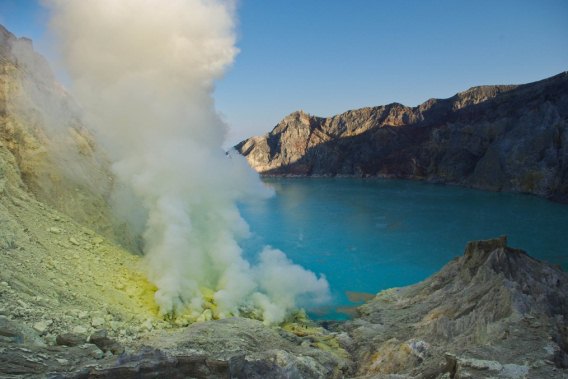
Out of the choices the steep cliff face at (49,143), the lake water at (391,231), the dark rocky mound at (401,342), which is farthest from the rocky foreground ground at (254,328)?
the lake water at (391,231)

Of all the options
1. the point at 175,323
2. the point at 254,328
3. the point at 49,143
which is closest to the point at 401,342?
the point at 254,328

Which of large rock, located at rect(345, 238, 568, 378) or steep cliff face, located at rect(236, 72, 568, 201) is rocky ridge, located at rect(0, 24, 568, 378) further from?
steep cliff face, located at rect(236, 72, 568, 201)

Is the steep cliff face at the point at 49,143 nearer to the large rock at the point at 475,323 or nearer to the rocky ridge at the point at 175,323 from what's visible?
the rocky ridge at the point at 175,323

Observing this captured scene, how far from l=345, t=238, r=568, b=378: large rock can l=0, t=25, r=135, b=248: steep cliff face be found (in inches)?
445

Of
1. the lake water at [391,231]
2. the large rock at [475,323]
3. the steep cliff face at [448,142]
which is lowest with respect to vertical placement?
the large rock at [475,323]

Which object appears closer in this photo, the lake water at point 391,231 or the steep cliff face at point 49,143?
the steep cliff face at point 49,143

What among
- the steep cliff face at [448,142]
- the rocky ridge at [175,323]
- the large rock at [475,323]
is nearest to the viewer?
the rocky ridge at [175,323]

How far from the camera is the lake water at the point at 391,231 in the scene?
27.5 m

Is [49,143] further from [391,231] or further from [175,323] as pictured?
[391,231]

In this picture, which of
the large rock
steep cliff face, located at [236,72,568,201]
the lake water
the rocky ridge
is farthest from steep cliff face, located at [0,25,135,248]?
steep cliff face, located at [236,72,568,201]

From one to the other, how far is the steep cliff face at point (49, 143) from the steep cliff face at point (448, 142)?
215ft

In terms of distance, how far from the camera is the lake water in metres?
27.5

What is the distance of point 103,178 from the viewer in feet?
59.6

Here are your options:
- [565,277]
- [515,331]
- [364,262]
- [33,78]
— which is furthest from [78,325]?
[364,262]
